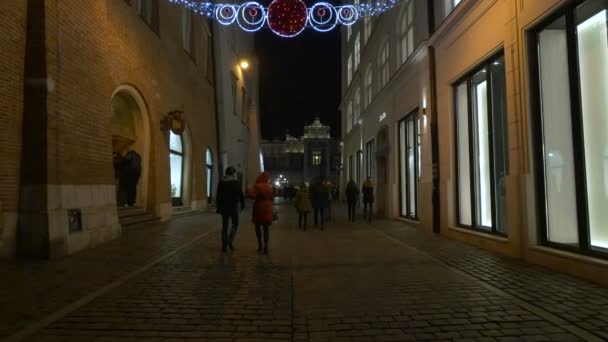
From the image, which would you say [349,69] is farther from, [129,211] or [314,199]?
[129,211]

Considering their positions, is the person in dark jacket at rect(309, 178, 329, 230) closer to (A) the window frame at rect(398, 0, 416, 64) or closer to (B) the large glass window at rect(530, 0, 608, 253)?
(A) the window frame at rect(398, 0, 416, 64)

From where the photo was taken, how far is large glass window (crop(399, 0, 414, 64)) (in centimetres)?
1547

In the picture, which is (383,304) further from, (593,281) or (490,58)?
(490,58)

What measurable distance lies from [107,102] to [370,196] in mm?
9990

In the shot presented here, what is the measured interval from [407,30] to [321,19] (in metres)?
5.21

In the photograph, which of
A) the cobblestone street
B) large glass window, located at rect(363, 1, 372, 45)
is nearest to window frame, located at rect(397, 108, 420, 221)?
the cobblestone street

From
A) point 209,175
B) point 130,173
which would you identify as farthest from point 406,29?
point 209,175

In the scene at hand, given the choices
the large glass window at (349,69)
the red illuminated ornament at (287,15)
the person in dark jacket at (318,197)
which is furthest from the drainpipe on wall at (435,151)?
the large glass window at (349,69)

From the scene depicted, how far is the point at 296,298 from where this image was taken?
545cm

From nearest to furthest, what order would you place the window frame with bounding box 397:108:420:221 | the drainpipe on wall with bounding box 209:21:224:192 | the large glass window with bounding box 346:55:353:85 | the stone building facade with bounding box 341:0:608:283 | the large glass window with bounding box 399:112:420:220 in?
the stone building facade with bounding box 341:0:608:283 < the window frame with bounding box 397:108:420:221 < the large glass window with bounding box 399:112:420:220 < the drainpipe on wall with bounding box 209:21:224:192 < the large glass window with bounding box 346:55:353:85

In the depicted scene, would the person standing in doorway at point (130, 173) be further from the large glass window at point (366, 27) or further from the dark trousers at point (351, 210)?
the large glass window at point (366, 27)

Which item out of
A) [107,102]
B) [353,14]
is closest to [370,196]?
[353,14]

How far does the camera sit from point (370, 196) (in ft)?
57.0

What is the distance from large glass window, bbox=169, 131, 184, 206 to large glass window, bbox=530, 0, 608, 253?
14.3m
